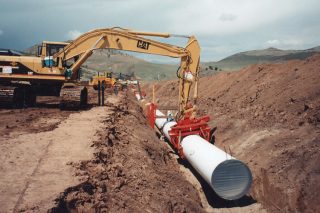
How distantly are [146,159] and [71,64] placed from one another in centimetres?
891

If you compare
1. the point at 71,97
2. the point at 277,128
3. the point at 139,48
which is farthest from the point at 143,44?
the point at 277,128

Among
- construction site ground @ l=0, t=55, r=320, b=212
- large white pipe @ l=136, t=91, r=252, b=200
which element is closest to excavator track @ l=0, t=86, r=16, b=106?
construction site ground @ l=0, t=55, r=320, b=212

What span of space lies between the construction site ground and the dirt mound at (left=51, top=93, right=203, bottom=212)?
26mm

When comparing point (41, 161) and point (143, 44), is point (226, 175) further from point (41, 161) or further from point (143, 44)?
point (143, 44)

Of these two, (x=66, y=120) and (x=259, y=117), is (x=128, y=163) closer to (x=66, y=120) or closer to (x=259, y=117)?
(x=66, y=120)

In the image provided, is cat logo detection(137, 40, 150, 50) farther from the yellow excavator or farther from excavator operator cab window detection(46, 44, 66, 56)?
excavator operator cab window detection(46, 44, 66, 56)

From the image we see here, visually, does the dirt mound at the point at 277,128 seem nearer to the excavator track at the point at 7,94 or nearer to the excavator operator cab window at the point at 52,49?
the excavator operator cab window at the point at 52,49

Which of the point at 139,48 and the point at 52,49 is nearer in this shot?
the point at 139,48

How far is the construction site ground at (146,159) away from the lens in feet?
22.6

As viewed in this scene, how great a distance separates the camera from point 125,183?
8.12 m

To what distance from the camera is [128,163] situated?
9.69 metres

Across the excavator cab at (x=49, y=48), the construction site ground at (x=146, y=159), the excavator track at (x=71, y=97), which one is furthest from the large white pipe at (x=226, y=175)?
the excavator cab at (x=49, y=48)

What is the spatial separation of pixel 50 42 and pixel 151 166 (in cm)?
1053

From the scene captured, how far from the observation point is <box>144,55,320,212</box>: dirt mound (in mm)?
10367
